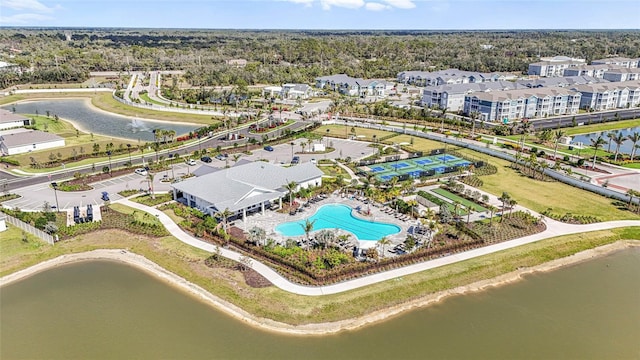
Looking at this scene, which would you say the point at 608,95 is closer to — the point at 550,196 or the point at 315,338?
the point at 550,196

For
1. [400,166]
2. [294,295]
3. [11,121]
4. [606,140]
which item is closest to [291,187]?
[294,295]

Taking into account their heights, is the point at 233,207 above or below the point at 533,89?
below

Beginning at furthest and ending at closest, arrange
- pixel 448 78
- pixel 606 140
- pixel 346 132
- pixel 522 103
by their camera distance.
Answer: pixel 448 78, pixel 522 103, pixel 346 132, pixel 606 140

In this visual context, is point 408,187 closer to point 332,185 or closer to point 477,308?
point 332,185

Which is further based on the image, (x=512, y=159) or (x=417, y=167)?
(x=512, y=159)

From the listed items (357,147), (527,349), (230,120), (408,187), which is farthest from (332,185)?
(230,120)

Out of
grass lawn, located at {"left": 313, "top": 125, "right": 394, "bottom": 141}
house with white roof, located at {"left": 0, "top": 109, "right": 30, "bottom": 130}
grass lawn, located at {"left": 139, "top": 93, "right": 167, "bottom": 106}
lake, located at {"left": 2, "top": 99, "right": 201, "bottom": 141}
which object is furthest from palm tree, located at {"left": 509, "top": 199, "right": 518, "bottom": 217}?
grass lawn, located at {"left": 139, "top": 93, "right": 167, "bottom": 106}

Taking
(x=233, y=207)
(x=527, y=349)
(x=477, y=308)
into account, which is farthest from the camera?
→ (x=233, y=207)
